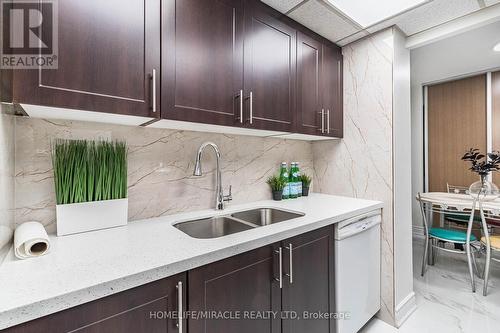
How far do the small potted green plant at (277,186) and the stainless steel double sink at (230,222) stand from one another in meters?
0.24

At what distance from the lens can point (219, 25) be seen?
1260mm

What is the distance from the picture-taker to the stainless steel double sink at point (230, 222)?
1396mm

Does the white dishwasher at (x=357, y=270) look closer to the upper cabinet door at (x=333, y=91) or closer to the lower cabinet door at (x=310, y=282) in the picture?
the lower cabinet door at (x=310, y=282)

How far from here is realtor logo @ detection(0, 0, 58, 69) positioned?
0.78 metres

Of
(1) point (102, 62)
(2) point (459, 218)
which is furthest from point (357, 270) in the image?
(2) point (459, 218)

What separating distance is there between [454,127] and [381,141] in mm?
2596

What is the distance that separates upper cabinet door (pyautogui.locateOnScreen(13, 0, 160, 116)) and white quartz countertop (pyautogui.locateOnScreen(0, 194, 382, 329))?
1.78 ft

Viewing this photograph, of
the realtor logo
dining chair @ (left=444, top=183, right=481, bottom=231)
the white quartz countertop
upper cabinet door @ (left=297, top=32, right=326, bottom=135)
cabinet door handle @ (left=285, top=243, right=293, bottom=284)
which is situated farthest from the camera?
dining chair @ (left=444, top=183, right=481, bottom=231)

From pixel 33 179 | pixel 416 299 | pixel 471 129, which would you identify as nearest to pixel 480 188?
pixel 416 299

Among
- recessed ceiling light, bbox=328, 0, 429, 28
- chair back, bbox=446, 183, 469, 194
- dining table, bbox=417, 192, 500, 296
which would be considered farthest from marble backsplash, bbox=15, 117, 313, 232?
chair back, bbox=446, 183, 469, 194

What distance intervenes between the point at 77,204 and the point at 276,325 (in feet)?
3.55

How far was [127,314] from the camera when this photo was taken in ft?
2.40

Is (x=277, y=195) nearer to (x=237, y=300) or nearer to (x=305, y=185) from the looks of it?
(x=305, y=185)

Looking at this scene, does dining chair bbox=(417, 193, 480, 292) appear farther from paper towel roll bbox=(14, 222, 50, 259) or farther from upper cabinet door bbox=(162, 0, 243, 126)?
paper towel roll bbox=(14, 222, 50, 259)
